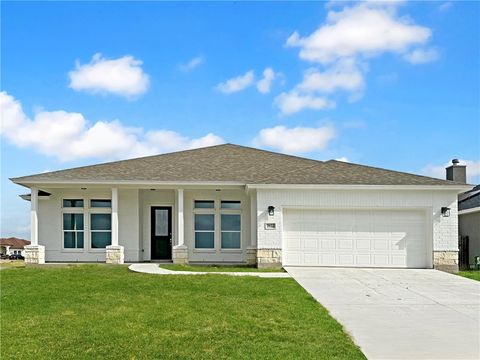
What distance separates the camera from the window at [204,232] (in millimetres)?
21031

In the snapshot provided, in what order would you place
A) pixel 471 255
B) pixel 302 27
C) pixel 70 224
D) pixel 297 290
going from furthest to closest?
pixel 471 255, pixel 70 224, pixel 302 27, pixel 297 290

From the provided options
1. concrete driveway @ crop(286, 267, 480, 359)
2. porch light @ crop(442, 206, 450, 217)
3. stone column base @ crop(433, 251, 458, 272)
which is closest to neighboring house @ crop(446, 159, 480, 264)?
porch light @ crop(442, 206, 450, 217)

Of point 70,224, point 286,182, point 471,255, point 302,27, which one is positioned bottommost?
point 471,255

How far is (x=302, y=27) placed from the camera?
15031mm

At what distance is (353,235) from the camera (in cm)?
→ 1869

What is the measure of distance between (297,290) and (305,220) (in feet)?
20.8

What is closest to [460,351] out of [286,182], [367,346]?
[367,346]

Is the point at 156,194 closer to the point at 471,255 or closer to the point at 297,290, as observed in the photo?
the point at 297,290

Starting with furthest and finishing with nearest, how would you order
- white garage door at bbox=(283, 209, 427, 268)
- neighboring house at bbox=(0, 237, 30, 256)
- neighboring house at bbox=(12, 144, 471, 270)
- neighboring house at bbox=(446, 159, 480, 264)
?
neighboring house at bbox=(0, 237, 30, 256) → neighboring house at bbox=(446, 159, 480, 264) → white garage door at bbox=(283, 209, 427, 268) → neighboring house at bbox=(12, 144, 471, 270)

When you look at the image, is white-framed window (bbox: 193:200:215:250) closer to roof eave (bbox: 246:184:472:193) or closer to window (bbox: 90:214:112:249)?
window (bbox: 90:214:112:249)

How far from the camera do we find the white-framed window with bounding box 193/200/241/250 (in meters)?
21.0

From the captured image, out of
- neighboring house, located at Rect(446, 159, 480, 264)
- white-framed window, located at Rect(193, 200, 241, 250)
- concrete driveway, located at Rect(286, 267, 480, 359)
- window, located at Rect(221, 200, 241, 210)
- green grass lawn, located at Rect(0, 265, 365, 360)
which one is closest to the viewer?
green grass lawn, located at Rect(0, 265, 365, 360)

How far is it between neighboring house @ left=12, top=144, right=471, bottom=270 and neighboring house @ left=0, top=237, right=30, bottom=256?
844 inches

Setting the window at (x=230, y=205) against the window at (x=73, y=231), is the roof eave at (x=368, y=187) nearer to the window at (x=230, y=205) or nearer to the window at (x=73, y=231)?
the window at (x=230, y=205)
